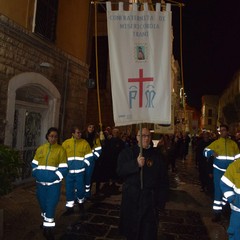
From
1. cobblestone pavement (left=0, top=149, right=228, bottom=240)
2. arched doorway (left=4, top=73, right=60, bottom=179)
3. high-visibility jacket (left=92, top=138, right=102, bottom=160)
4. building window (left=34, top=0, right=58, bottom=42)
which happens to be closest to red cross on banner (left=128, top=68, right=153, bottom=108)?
cobblestone pavement (left=0, top=149, right=228, bottom=240)

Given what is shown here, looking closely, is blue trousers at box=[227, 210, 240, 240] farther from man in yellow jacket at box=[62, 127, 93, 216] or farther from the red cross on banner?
man in yellow jacket at box=[62, 127, 93, 216]

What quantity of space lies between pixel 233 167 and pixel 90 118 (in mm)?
18417

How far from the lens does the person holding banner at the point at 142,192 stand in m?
5.07

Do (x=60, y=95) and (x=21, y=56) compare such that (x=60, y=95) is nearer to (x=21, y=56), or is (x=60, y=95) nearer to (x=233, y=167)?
(x=21, y=56)

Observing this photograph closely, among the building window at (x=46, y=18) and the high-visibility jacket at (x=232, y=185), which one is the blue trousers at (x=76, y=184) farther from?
the building window at (x=46, y=18)

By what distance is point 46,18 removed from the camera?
11.8 m

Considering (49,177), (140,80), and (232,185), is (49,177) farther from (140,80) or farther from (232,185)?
(232,185)

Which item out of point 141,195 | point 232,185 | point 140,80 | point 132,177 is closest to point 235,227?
point 232,185

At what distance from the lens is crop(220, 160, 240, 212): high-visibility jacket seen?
5.00m

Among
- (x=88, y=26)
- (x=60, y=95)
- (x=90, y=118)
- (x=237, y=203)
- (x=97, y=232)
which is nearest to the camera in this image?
(x=237, y=203)

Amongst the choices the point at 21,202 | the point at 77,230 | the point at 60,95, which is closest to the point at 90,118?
the point at 60,95

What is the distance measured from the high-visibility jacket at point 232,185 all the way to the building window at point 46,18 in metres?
7.76

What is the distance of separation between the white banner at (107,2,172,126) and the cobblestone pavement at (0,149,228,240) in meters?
2.64

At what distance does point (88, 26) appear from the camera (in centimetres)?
1512
